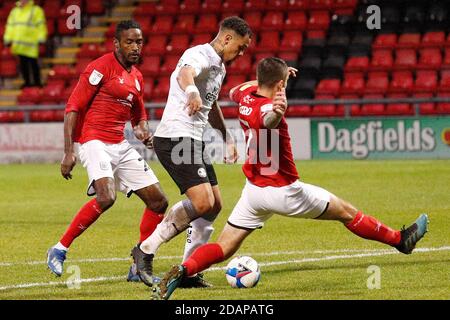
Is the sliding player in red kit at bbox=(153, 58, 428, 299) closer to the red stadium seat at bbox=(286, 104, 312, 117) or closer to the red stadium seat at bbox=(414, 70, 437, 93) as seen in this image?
the red stadium seat at bbox=(286, 104, 312, 117)

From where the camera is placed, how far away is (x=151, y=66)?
2586cm

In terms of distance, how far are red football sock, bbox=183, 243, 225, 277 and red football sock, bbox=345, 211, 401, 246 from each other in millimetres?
1187

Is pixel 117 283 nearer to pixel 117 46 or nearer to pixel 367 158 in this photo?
pixel 117 46

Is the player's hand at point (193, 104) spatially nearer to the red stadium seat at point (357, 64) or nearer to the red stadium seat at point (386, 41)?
the red stadium seat at point (357, 64)

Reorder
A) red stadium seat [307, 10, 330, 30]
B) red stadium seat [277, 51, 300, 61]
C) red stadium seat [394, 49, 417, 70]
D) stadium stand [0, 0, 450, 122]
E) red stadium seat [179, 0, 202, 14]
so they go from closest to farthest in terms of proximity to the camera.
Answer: stadium stand [0, 0, 450, 122] → red stadium seat [394, 49, 417, 70] → red stadium seat [277, 51, 300, 61] → red stadium seat [307, 10, 330, 30] → red stadium seat [179, 0, 202, 14]

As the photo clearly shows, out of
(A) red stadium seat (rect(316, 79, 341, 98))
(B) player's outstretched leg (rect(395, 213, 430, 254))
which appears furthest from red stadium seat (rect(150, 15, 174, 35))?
(B) player's outstretched leg (rect(395, 213, 430, 254))

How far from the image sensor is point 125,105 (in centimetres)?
923

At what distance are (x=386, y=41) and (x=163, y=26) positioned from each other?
6100mm

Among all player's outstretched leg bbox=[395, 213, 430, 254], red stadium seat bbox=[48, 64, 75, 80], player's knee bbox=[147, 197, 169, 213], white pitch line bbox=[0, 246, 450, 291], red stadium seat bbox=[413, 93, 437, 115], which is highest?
player's knee bbox=[147, 197, 169, 213]

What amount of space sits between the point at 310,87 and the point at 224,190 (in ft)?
25.6

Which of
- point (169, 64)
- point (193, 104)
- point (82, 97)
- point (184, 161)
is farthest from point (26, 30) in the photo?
point (193, 104)

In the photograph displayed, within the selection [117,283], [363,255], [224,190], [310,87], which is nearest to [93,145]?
[117,283]

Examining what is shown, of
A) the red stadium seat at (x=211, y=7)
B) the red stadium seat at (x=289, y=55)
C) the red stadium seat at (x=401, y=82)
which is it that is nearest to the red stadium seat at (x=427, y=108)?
the red stadium seat at (x=401, y=82)

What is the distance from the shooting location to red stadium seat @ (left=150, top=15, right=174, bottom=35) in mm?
26609
